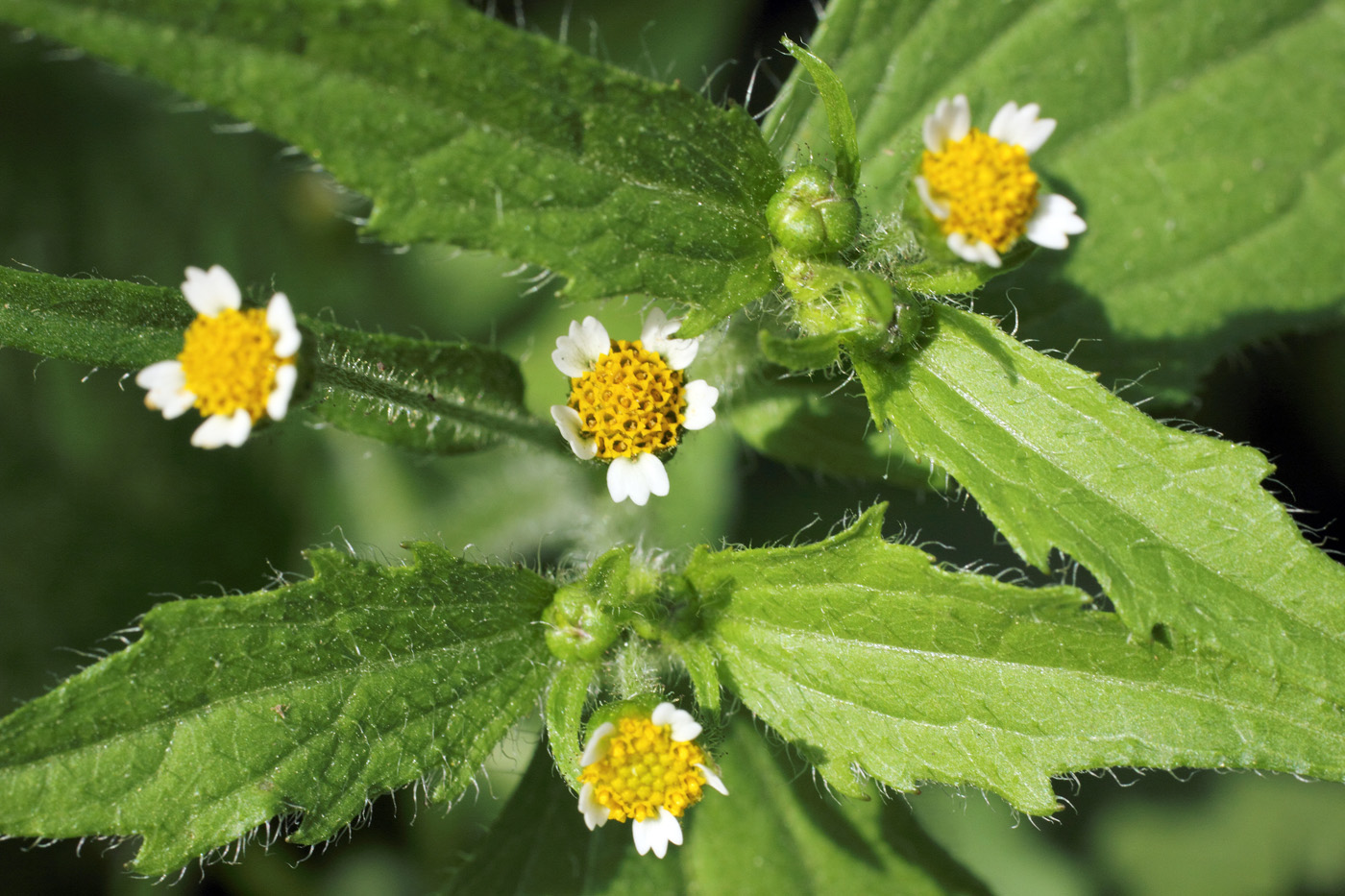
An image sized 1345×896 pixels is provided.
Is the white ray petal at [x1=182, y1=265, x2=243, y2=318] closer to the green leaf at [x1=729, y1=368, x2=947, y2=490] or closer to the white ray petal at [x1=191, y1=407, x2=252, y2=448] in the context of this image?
the white ray petal at [x1=191, y1=407, x2=252, y2=448]

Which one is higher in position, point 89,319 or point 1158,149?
point 1158,149

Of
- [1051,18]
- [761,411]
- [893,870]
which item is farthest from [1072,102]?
[893,870]

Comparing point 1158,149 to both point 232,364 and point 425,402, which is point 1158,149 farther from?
point 232,364

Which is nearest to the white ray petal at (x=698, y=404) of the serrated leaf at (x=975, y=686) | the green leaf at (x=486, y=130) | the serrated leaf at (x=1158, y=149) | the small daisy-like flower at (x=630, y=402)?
the small daisy-like flower at (x=630, y=402)

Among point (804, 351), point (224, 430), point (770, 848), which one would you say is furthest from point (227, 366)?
point (770, 848)

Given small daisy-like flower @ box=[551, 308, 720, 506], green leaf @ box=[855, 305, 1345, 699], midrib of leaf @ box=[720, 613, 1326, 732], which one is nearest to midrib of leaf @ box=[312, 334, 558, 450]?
small daisy-like flower @ box=[551, 308, 720, 506]

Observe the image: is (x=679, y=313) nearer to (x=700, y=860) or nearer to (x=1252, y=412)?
(x=700, y=860)
